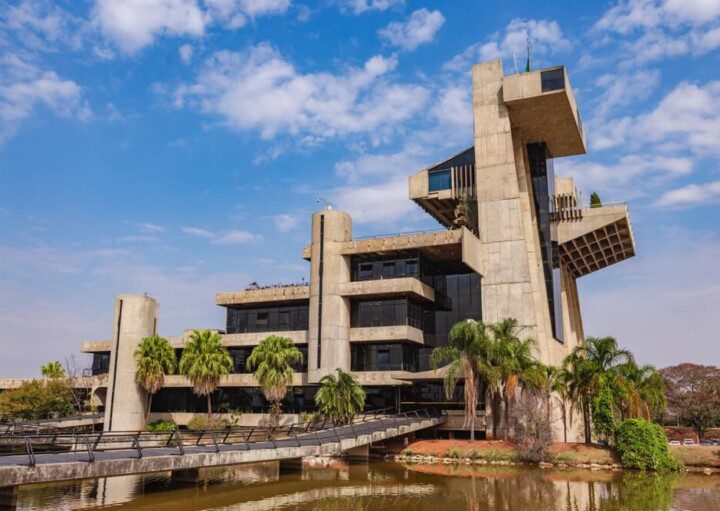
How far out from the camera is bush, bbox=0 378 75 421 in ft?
224

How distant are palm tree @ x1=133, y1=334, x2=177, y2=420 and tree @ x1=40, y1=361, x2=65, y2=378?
18.3 metres

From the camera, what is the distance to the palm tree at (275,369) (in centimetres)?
5403

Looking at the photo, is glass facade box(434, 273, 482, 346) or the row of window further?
glass facade box(434, 273, 482, 346)

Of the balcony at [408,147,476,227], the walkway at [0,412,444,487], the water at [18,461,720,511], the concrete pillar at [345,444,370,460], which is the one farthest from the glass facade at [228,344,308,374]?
the water at [18,461,720,511]

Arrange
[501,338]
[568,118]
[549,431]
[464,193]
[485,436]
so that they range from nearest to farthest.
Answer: [549,431], [501,338], [485,436], [568,118], [464,193]

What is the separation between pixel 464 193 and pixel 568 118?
455 inches

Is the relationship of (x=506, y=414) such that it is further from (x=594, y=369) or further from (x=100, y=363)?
(x=100, y=363)

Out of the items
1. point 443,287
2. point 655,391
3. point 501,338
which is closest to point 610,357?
point 655,391

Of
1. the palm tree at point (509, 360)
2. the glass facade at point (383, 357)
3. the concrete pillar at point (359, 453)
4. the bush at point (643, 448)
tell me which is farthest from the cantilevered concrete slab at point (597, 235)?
the concrete pillar at point (359, 453)

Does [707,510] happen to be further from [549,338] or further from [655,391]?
[549,338]

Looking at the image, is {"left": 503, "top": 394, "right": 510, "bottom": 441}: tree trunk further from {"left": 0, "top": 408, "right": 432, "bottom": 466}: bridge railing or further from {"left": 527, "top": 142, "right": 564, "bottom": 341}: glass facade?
{"left": 527, "top": 142, "right": 564, "bottom": 341}: glass facade

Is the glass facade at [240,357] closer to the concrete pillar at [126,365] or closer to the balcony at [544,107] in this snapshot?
the concrete pillar at [126,365]

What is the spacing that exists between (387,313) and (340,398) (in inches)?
475

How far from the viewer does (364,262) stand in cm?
6303
